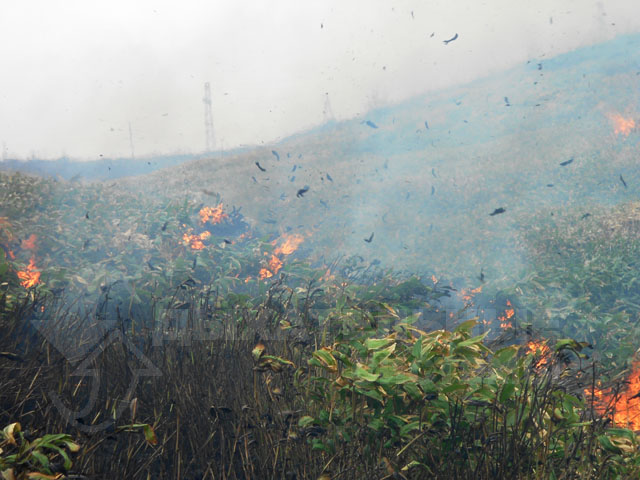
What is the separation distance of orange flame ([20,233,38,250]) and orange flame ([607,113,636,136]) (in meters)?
20.4

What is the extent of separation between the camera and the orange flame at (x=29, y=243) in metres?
9.22

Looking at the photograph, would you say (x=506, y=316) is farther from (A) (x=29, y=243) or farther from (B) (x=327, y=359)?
(A) (x=29, y=243)

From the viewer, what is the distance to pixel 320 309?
244 inches

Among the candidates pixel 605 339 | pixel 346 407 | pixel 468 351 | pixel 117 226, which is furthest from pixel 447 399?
pixel 117 226

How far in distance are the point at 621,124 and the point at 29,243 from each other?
21.8m

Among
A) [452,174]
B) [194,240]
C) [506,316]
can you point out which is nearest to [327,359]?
[506,316]

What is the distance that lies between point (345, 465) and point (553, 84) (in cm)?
3271

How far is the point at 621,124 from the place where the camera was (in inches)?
867

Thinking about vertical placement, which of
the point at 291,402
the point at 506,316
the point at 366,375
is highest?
the point at 366,375

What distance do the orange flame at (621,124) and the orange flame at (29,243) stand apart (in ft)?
66.8

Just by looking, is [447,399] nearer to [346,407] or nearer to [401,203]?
[346,407]

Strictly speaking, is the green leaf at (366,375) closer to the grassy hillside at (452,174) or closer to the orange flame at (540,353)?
the orange flame at (540,353)

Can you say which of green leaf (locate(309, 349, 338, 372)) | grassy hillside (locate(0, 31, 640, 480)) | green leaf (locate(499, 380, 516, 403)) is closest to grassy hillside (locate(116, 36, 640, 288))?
grassy hillside (locate(0, 31, 640, 480))

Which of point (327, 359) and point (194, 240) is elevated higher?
point (327, 359)
